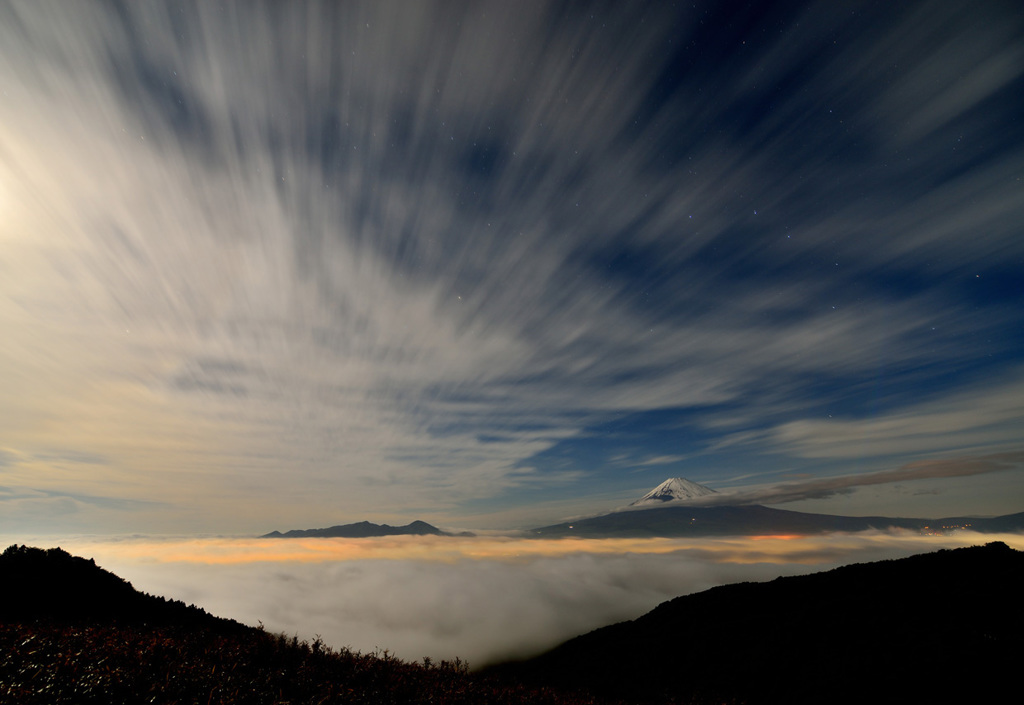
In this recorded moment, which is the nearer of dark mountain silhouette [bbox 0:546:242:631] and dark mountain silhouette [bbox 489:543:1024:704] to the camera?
dark mountain silhouette [bbox 0:546:242:631]

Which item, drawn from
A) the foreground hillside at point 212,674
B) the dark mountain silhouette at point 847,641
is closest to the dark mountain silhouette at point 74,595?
the foreground hillside at point 212,674

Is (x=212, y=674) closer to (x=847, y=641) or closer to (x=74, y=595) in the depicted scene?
(x=74, y=595)

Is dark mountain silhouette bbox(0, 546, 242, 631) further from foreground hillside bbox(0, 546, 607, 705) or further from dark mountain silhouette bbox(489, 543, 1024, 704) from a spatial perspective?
dark mountain silhouette bbox(489, 543, 1024, 704)

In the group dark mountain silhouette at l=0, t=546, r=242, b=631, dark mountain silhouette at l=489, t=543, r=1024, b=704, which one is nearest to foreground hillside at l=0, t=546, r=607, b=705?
dark mountain silhouette at l=489, t=543, r=1024, b=704

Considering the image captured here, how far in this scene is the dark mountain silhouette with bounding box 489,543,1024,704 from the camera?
Result: 24.3m

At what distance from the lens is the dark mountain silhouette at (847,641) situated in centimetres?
2430

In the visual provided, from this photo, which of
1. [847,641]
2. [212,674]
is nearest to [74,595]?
[212,674]

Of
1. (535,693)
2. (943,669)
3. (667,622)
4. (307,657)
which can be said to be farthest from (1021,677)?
(667,622)

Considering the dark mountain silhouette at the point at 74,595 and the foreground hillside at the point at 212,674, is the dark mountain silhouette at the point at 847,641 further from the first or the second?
the dark mountain silhouette at the point at 74,595

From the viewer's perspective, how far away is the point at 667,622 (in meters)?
70.9

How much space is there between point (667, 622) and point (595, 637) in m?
28.1

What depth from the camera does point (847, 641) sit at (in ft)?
117

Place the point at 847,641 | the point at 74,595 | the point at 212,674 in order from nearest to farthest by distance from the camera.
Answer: the point at 212,674
the point at 74,595
the point at 847,641

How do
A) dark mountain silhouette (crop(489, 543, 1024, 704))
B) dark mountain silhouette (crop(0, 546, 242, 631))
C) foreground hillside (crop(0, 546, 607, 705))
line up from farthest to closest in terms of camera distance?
1. dark mountain silhouette (crop(489, 543, 1024, 704))
2. dark mountain silhouette (crop(0, 546, 242, 631))
3. foreground hillside (crop(0, 546, 607, 705))
